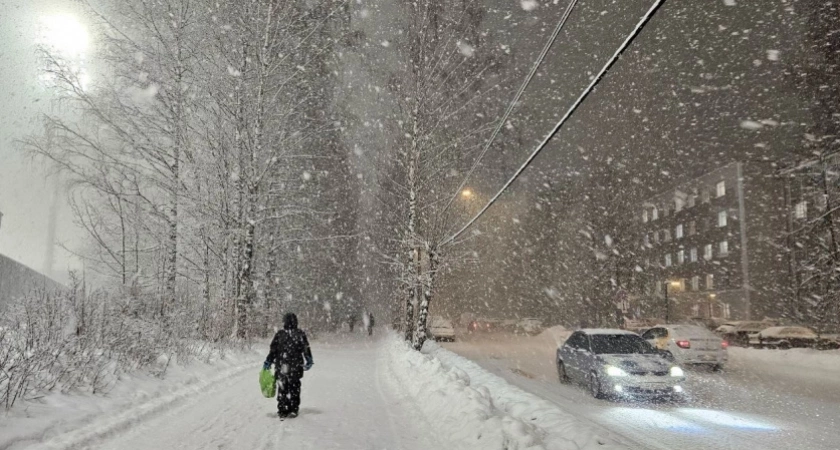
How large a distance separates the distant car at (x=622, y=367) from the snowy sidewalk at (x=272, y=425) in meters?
4.54

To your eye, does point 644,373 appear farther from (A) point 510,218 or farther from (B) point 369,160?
(A) point 510,218

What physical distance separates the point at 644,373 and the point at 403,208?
16471mm

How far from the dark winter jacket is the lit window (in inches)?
1978

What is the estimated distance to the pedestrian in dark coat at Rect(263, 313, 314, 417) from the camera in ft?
28.8

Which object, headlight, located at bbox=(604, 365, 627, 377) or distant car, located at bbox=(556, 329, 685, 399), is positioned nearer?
distant car, located at bbox=(556, 329, 685, 399)

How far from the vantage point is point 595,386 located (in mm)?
12586

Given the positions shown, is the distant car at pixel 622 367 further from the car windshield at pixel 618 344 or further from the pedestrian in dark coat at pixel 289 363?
the pedestrian in dark coat at pixel 289 363

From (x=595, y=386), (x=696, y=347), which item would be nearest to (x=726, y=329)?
(x=696, y=347)

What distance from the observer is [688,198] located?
219ft

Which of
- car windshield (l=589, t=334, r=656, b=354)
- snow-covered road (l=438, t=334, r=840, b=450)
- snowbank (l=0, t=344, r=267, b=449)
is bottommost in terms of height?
snow-covered road (l=438, t=334, r=840, b=450)

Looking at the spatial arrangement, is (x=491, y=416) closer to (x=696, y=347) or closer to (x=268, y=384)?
(x=268, y=384)

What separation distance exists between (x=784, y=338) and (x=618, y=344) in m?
23.9

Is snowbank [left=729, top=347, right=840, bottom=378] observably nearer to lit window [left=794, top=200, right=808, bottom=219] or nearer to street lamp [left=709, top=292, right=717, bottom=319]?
lit window [left=794, top=200, right=808, bottom=219]

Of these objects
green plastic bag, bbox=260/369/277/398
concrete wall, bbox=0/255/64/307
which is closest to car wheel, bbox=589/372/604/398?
green plastic bag, bbox=260/369/277/398
